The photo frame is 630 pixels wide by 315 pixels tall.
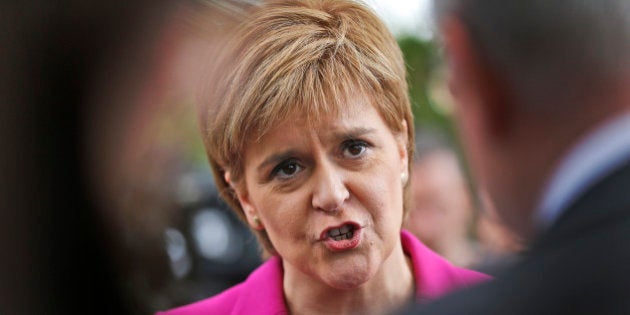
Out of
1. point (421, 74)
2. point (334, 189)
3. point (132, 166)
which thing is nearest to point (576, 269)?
point (334, 189)

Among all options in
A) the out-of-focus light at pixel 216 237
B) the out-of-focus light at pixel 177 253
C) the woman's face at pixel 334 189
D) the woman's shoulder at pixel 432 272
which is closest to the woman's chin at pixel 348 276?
the woman's face at pixel 334 189

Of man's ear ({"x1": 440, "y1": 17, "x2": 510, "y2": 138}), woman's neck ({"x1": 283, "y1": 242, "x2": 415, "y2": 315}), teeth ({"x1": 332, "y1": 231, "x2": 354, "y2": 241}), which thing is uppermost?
man's ear ({"x1": 440, "y1": 17, "x2": 510, "y2": 138})

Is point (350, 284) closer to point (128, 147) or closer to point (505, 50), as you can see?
point (128, 147)

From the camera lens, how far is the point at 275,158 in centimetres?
176

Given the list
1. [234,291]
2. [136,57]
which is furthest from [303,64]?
[234,291]

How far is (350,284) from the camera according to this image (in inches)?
70.7

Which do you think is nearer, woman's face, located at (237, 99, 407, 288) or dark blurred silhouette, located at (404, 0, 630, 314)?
dark blurred silhouette, located at (404, 0, 630, 314)

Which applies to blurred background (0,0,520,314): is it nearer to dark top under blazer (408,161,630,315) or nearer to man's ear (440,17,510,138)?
man's ear (440,17,510,138)

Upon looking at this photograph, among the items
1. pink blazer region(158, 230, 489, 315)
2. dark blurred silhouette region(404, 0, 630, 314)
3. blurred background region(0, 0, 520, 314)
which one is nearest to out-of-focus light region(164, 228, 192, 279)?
blurred background region(0, 0, 520, 314)

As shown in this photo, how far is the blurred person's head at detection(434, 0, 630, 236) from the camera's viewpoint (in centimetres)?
115

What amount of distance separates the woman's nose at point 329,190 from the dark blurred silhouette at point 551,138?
0.49m

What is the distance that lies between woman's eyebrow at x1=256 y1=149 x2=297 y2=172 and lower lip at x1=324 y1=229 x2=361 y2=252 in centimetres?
17

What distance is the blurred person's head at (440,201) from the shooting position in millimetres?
1982

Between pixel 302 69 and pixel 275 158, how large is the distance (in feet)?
0.58
